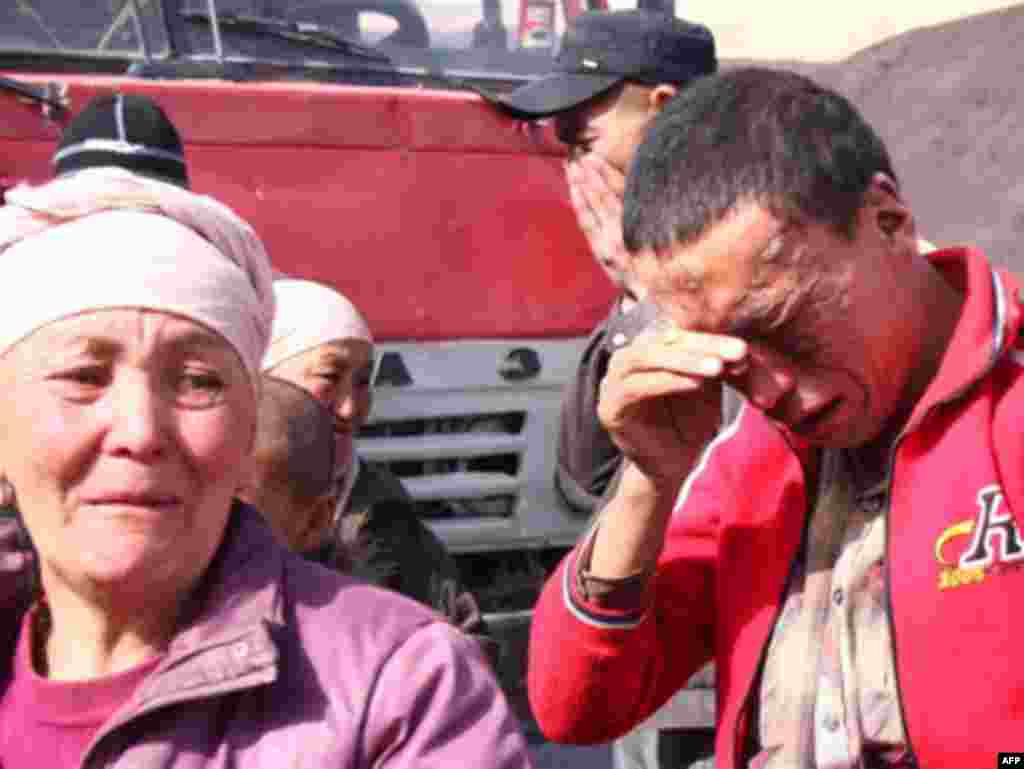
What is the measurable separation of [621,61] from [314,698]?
212cm

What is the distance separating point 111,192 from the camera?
75.7 inches

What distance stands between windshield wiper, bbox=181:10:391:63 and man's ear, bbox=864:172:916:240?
10.9ft

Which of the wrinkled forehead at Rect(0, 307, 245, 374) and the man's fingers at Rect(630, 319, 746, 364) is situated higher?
the wrinkled forehead at Rect(0, 307, 245, 374)

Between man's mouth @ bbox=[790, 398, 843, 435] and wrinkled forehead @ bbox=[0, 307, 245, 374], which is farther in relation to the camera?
man's mouth @ bbox=[790, 398, 843, 435]

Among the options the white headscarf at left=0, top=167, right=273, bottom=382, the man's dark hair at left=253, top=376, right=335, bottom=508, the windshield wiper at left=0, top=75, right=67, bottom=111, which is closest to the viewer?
the white headscarf at left=0, top=167, right=273, bottom=382

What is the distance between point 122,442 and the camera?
181cm

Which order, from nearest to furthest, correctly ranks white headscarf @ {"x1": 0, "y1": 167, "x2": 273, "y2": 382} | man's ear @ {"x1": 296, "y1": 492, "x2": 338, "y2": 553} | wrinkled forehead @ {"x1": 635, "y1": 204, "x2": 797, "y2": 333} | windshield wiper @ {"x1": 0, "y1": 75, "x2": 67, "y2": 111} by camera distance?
white headscarf @ {"x1": 0, "y1": 167, "x2": 273, "y2": 382} → wrinkled forehead @ {"x1": 635, "y1": 204, "x2": 797, "y2": 333} → man's ear @ {"x1": 296, "y1": 492, "x2": 338, "y2": 553} → windshield wiper @ {"x1": 0, "y1": 75, "x2": 67, "y2": 111}

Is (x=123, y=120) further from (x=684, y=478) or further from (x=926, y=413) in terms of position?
(x=926, y=413)

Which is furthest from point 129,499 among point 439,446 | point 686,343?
point 439,446

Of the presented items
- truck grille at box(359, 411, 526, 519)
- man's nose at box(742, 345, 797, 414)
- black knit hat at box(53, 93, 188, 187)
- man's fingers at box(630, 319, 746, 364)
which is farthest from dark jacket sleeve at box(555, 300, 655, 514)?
truck grille at box(359, 411, 526, 519)

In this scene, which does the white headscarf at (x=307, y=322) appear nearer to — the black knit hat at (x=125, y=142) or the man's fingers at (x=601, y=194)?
the black knit hat at (x=125, y=142)

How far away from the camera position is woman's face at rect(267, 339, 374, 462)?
143 inches

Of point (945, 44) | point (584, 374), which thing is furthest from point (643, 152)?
point (945, 44)

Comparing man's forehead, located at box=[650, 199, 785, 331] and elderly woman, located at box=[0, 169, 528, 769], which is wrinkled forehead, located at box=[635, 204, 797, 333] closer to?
man's forehead, located at box=[650, 199, 785, 331]
